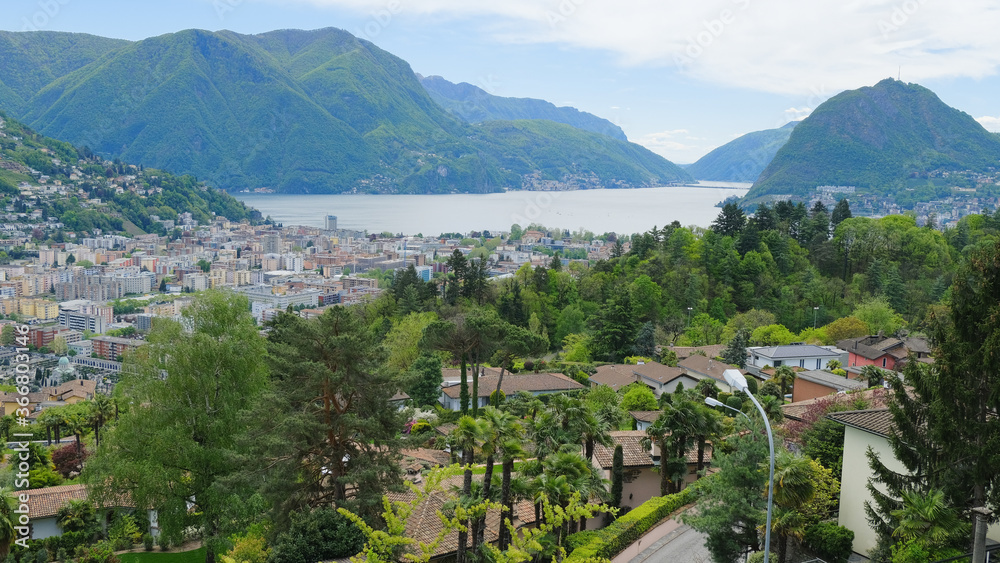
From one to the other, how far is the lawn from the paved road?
437 inches

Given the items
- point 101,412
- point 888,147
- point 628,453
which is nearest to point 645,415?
point 628,453

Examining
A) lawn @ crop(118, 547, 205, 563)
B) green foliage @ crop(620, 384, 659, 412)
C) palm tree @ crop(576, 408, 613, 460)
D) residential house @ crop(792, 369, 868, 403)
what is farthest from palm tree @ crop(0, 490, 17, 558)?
residential house @ crop(792, 369, 868, 403)

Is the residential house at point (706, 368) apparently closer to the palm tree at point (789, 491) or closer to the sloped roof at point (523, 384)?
the sloped roof at point (523, 384)

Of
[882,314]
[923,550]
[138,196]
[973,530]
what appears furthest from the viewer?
[138,196]

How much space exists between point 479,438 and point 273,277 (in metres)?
129

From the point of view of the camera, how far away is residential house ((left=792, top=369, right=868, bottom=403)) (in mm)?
26875

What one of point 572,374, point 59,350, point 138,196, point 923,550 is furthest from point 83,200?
point 923,550

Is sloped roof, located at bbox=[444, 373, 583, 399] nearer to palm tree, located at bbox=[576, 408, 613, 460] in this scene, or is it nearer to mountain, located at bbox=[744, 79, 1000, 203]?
palm tree, located at bbox=[576, 408, 613, 460]

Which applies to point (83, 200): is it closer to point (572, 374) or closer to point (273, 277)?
point (273, 277)

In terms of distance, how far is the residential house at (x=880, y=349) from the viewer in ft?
114

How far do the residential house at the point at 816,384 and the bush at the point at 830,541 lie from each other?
50.7 feet

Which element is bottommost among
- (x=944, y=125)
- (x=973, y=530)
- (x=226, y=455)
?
(x=226, y=455)

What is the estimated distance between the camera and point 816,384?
27672 mm

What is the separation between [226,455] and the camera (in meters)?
15.3
